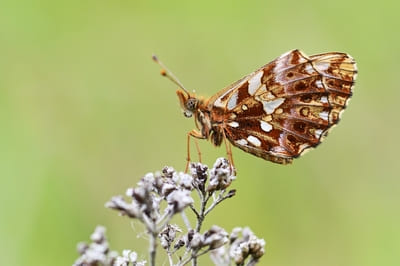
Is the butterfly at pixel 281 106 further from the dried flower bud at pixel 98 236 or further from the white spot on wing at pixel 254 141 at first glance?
the dried flower bud at pixel 98 236

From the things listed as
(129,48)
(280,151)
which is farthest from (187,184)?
(129,48)

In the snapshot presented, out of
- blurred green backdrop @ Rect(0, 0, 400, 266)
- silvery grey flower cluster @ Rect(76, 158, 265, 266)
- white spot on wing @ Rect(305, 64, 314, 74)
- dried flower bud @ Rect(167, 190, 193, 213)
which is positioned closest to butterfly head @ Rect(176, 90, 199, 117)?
white spot on wing @ Rect(305, 64, 314, 74)

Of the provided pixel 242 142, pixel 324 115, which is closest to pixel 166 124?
pixel 242 142

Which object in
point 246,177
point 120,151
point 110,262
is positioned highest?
point 120,151

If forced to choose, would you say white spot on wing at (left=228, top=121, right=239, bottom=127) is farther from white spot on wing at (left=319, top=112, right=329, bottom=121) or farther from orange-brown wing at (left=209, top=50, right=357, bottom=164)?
white spot on wing at (left=319, top=112, right=329, bottom=121)

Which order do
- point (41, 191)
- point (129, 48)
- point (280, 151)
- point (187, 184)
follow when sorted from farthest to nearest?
point (129, 48) < point (41, 191) < point (280, 151) < point (187, 184)

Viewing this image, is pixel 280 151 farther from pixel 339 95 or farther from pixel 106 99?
pixel 106 99

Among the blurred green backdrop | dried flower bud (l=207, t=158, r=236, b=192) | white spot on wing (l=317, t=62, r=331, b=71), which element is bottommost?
dried flower bud (l=207, t=158, r=236, b=192)
